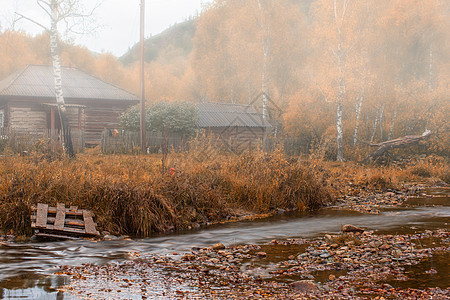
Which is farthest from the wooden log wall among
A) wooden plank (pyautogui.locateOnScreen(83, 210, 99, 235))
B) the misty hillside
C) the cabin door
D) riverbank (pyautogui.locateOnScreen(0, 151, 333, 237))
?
the misty hillside

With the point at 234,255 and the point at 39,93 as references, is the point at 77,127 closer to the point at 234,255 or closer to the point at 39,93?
the point at 39,93

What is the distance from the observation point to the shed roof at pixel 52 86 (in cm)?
2977

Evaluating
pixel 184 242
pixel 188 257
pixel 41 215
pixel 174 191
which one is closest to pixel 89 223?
pixel 41 215

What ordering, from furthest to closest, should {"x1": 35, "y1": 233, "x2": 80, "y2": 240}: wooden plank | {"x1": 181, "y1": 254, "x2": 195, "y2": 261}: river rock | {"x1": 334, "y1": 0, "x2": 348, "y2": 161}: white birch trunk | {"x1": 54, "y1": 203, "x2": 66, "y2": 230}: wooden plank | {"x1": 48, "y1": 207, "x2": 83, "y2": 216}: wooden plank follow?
{"x1": 334, "y1": 0, "x2": 348, "y2": 161}: white birch trunk, {"x1": 48, "y1": 207, "x2": 83, "y2": 216}: wooden plank, {"x1": 54, "y1": 203, "x2": 66, "y2": 230}: wooden plank, {"x1": 35, "y1": 233, "x2": 80, "y2": 240}: wooden plank, {"x1": 181, "y1": 254, "x2": 195, "y2": 261}: river rock

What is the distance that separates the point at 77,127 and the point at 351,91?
18.9 metres

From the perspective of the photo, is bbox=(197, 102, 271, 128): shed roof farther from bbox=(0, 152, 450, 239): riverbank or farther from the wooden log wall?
bbox=(0, 152, 450, 239): riverbank

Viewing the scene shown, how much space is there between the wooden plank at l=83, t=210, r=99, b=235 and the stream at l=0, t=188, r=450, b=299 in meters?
0.26

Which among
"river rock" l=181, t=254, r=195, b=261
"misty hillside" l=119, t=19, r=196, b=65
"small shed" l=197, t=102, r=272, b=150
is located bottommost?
"river rock" l=181, t=254, r=195, b=261

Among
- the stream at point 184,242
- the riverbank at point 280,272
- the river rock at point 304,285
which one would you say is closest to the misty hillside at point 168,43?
the stream at point 184,242

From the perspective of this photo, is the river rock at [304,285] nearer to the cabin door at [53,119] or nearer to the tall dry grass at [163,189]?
the tall dry grass at [163,189]

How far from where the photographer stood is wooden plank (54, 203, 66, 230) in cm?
787

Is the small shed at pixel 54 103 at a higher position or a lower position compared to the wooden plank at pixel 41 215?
higher

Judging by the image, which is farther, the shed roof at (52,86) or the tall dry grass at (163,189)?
the shed roof at (52,86)

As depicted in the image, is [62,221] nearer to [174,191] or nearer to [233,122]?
[174,191]
